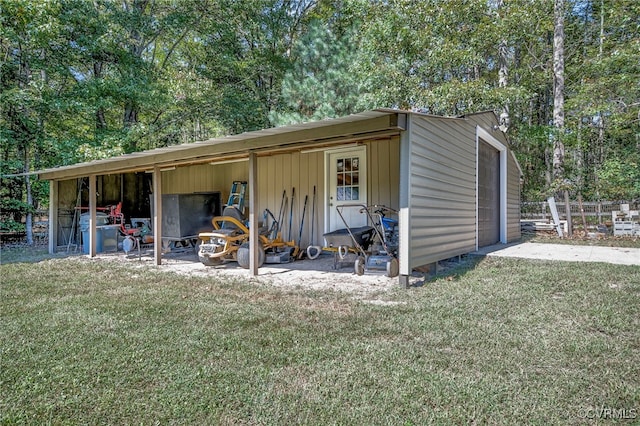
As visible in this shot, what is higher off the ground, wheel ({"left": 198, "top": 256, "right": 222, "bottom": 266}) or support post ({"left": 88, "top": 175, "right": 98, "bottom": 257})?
support post ({"left": 88, "top": 175, "right": 98, "bottom": 257})

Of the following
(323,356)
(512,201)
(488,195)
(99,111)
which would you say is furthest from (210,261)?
(99,111)

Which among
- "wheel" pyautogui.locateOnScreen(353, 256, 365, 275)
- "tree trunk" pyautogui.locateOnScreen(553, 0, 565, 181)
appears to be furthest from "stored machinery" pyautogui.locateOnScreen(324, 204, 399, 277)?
"tree trunk" pyautogui.locateOnScreen(553, 0, 565, 181)

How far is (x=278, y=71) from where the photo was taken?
484 inches

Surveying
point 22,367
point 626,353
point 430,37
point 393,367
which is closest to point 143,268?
point 22,367

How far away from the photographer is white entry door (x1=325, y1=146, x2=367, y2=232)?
22.4ft

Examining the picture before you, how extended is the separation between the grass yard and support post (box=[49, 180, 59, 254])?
Result: 4.89 meters

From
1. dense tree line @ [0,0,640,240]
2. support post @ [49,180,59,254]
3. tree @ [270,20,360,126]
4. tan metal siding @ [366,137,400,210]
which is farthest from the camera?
tree @ [270,20,360,126]

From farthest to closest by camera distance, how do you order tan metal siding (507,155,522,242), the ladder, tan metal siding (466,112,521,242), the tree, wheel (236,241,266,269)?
the tree < tan metal siding (507,155,522,242) < tan metal siding (466,112,521,242) < the ladder < wheel (236,241,266,269)

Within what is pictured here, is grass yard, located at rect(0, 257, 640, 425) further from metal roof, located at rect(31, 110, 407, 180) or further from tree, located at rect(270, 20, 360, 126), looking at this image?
tree, located at rect(270, 20, 360, 126)

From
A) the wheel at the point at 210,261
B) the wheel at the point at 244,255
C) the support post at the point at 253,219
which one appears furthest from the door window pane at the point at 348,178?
the wheel at the point at 210,261

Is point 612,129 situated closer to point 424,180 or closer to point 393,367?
point 424,180

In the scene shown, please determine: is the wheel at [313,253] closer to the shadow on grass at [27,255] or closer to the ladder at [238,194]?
the ladder at [238,194]

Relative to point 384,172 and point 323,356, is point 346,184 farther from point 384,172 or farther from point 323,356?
point 323,356

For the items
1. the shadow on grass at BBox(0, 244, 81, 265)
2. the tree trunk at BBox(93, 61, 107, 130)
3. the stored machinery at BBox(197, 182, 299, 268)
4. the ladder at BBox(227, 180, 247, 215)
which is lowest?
the shadow on grass at BBox(0, 244, 81, 265)
